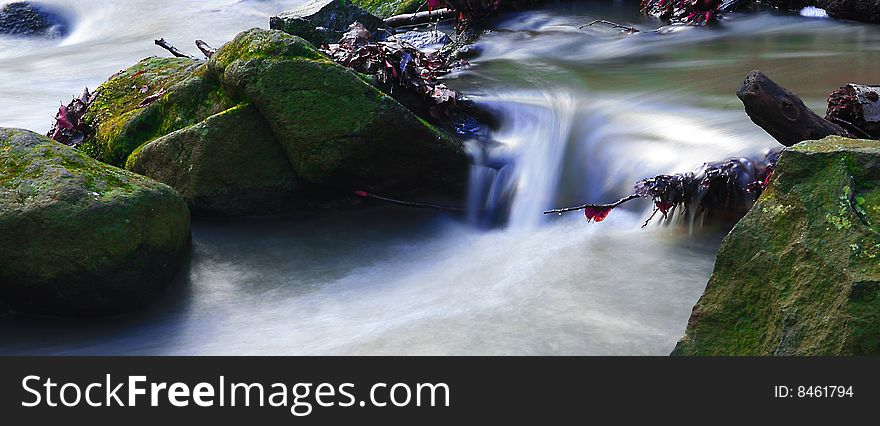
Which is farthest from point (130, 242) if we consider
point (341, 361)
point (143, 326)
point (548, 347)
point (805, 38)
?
point (805, 38)

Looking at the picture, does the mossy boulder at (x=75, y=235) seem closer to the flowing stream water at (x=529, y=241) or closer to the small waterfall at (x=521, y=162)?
the flowing stream water at (x=529, y=241)

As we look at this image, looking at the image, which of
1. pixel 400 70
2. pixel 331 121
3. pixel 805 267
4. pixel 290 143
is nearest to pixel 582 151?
pixel 400 70

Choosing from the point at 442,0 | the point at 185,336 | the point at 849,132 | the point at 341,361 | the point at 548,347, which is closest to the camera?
the point at 341,361

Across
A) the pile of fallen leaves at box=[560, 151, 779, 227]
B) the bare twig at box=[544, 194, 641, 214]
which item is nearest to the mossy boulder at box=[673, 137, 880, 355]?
the pile of fallen leaves at box=[560, 151, 779, 227]

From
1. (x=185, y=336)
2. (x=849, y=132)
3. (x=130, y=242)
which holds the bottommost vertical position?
(x=185, y=336)

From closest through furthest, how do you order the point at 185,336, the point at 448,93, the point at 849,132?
the point at 185,336 < the point at 849,132 < the point at 448,93

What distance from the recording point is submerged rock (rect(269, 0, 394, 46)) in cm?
905

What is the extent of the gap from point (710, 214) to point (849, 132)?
890mm

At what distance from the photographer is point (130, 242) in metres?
4.98

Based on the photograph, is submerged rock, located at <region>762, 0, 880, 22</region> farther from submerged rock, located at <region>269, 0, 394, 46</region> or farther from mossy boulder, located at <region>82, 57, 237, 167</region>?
mossy boulder, located at <region>82, 57, 237, 167</region>

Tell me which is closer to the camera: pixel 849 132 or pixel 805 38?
pixel 849 132

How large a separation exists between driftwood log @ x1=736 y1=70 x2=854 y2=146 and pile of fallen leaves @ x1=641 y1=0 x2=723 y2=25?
4.76 meters

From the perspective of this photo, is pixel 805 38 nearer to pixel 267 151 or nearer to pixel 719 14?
pixel 719 14

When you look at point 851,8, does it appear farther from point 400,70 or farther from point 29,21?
point 29,21
